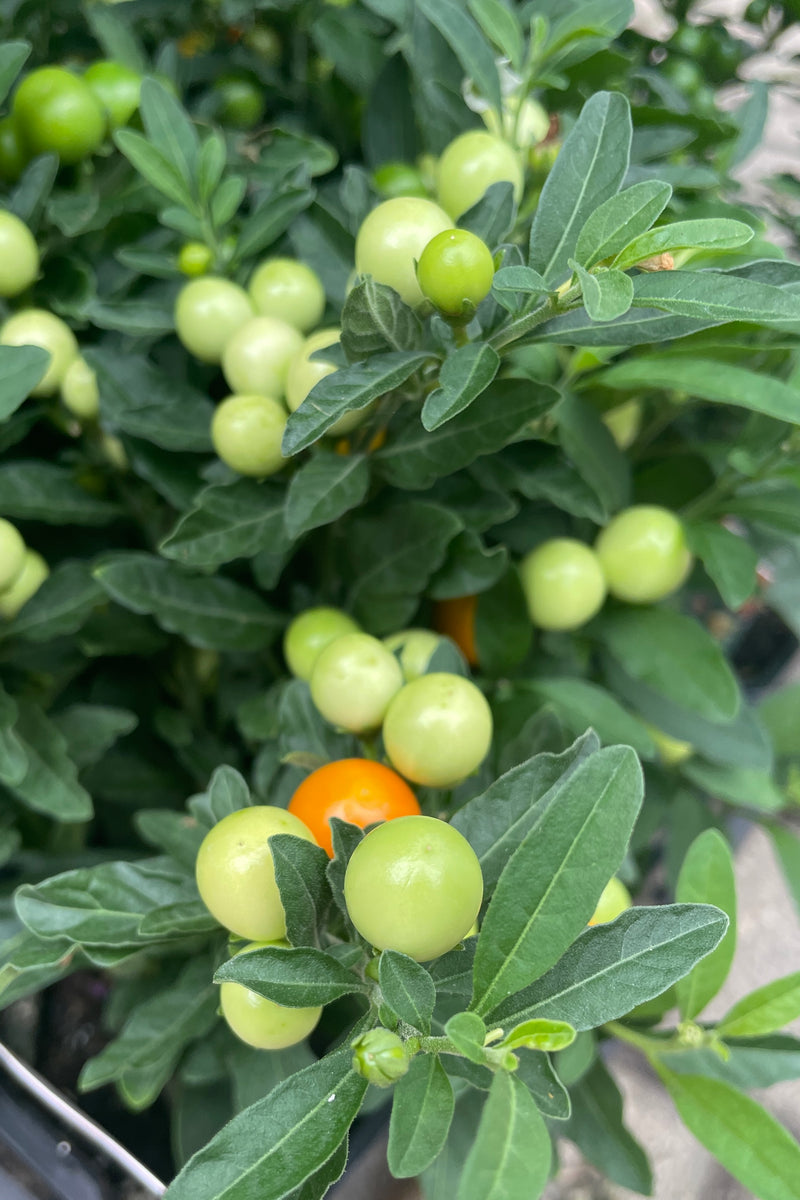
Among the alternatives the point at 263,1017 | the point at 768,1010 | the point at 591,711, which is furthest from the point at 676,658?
the point at 263,1017

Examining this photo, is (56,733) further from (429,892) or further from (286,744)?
(429,892)

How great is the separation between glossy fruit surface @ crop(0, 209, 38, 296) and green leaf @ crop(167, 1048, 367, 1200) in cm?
34

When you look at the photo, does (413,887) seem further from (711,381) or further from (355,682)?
(711,381)

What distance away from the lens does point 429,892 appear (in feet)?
0.70

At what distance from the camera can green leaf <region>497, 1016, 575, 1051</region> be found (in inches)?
8.0

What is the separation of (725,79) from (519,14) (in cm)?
23

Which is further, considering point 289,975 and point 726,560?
point 726,560

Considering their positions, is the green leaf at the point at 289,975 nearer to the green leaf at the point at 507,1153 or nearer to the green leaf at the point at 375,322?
the green leaf at the point at 507,1153

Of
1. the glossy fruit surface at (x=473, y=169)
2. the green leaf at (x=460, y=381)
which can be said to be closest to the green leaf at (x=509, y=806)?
the green leaf at (x=460, y=381)

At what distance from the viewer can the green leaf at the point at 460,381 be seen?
24 cm

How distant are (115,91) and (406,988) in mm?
428

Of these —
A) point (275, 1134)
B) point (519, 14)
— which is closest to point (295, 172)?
point (519, 14)

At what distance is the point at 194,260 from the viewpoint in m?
0.39

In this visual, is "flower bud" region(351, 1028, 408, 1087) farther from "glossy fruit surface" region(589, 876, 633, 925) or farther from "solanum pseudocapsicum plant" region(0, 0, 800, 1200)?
"glossy fruit surface" region(589, 876, 633, 925)
